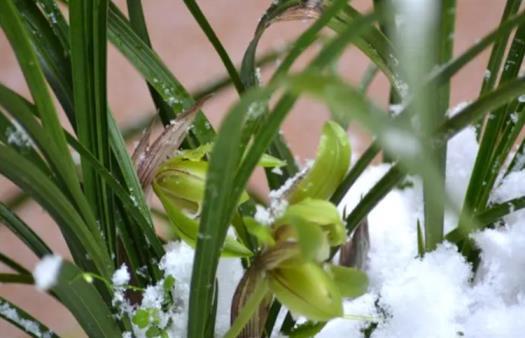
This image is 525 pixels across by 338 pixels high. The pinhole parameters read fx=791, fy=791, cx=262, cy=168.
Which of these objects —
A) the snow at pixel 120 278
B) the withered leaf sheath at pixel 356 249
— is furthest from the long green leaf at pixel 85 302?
the withered leaf sheath at pixel 356 249

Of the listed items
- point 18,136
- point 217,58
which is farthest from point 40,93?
point 217,58

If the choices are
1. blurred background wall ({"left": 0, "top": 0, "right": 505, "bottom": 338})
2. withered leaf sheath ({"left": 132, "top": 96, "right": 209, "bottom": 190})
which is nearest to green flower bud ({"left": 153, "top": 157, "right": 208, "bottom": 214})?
withered leaf sheath ({"left": 132, "top": 96, "right": 209, "bottom": 190})

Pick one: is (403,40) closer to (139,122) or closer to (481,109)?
(481,109)

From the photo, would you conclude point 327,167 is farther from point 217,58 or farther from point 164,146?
point 217,58

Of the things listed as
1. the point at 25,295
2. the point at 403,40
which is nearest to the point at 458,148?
the point at 403,40

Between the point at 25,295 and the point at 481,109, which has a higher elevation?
the point at 25,295

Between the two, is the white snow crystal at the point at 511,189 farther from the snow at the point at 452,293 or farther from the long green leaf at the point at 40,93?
the long green leaf at the point at 40,93
